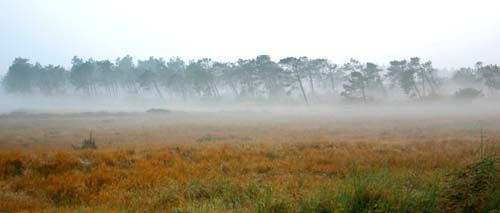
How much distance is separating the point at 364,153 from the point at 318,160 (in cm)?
243

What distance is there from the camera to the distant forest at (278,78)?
6238cm

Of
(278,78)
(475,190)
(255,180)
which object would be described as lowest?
(255,180)

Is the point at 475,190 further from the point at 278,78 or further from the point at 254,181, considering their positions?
the point at 278,78

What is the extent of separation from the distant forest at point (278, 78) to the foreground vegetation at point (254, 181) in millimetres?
51755

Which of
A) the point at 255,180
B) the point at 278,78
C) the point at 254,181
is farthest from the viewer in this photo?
the point at 278,78

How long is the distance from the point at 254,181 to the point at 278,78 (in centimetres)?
6766

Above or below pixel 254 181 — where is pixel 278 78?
above

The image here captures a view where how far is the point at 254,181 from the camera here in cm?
714

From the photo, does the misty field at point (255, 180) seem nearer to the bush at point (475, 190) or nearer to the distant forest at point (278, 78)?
the bush at point (475, 190)

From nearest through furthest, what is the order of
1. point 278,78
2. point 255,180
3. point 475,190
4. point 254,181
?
point 475,190, point 254,181, point 255,180, point 278,78

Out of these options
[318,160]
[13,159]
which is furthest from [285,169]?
[13,159]

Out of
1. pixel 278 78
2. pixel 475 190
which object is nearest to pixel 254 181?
pixel 475 190

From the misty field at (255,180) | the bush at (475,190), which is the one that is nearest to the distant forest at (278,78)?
the misty field at (255,180)

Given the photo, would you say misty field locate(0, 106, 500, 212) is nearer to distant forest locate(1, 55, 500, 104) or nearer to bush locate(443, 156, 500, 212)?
bush locate(443, 156, 500, 212)
